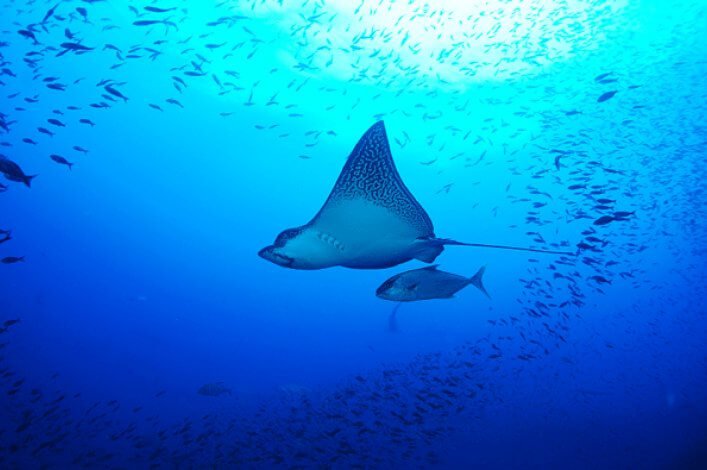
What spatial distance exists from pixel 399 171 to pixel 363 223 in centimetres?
2075

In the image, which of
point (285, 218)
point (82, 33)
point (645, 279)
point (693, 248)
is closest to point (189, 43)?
point (82, 33)

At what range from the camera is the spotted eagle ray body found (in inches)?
144

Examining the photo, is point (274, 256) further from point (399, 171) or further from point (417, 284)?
point (399, 171)

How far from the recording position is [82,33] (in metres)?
15.6

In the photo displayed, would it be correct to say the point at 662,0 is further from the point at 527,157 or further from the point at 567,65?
the point at 527,157

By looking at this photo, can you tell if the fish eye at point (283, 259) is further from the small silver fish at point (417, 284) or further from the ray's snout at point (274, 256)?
the small silver fish at point (417, 284)

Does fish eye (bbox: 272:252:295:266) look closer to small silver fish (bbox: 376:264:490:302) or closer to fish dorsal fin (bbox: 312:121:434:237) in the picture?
fish dorsal fin (bbox: 312:121:434:237)

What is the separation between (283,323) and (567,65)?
54.4m

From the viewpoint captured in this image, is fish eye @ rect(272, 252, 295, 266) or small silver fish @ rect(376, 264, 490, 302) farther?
small silver fish @ rect(376, 264, 490, 302)

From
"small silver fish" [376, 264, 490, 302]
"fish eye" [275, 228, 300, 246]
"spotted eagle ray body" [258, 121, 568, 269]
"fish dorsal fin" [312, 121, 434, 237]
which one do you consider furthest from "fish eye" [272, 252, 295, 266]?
"small silver fish" [376, 264, 490, 302]

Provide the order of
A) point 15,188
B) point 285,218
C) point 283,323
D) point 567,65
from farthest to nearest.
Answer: point 283,323 < point 285,218 < point 15,188 < point 567,65

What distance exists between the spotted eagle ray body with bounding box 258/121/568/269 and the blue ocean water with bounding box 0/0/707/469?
9.1 inches

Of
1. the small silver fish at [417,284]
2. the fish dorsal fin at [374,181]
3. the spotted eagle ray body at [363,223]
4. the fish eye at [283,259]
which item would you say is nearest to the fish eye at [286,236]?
the spotted eagle ray body at [363,223]

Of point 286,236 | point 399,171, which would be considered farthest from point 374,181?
point 399,171
